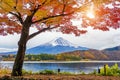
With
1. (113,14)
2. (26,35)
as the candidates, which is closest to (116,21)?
(113,14)

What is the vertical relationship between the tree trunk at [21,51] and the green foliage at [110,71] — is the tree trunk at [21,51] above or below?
above

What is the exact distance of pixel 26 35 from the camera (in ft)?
65.6

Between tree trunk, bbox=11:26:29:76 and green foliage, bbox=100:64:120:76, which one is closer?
tree trunk, bbox=11:26:29:76

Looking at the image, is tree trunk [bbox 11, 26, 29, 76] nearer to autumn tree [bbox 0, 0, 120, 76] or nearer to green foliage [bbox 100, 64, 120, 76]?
autumn tree [bbox 0, 0, 120, 76]

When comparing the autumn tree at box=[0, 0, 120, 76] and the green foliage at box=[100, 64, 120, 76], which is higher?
the autumn tree at box=[0, 0, 120, 76]

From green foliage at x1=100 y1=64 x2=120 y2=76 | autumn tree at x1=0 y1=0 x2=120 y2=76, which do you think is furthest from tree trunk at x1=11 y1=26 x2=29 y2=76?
green foliage at x1=100 y1=64 x2=120 y2=76

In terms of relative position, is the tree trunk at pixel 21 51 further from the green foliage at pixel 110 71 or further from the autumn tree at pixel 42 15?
the green foliage at pixel 110 71

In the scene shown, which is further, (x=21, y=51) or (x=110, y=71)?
(x=110, y=71)

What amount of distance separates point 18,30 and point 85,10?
23.3 ft

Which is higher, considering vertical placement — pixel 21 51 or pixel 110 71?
pixel 21 51

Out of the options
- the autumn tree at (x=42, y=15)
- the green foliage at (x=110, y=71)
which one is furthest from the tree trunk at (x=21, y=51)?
the green foliage at (x=110, y=71)

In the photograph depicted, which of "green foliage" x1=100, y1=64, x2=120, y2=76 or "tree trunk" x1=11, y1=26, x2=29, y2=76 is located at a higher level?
"tree trunk" x1=11, y1=26, x2=29, y2=76

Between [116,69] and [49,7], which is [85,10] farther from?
[116,69]

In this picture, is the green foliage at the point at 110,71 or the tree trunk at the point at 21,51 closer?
the tree trunk at the point at 21,51
